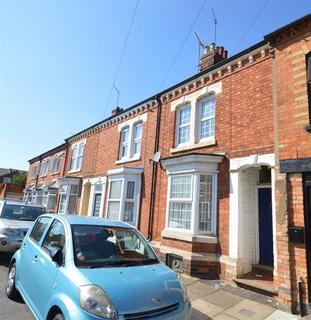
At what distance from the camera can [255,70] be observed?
7938 millimetres

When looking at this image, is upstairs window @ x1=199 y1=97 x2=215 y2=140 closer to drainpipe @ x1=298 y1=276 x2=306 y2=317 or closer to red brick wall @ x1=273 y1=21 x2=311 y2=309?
red brick wall @ x1=273 y1=21 x2=311 y2=309

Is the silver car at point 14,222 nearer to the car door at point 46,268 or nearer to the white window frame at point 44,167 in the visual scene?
the car door at point 46,268

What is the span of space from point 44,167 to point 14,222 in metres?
17.6

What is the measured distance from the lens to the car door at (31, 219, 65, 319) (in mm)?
3429

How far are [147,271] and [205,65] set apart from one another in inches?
363

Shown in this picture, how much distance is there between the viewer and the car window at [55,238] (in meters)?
3.91

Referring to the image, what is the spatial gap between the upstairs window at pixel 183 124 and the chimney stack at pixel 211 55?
1957 mm

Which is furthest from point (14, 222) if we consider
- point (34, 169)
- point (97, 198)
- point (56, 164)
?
point (34, 169)

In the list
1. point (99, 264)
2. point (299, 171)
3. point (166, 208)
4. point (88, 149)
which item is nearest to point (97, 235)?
point (99, 264)

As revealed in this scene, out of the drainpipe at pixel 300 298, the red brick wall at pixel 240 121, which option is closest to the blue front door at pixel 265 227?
the red brick wall at pixel 240 121

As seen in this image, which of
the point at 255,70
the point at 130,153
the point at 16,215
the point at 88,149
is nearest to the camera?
the point at 255,70

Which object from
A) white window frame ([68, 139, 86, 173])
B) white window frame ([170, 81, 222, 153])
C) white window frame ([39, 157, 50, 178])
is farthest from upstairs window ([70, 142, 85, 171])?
white window frame ([170, 81, 222, 153])

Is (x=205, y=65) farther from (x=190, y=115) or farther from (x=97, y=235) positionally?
(x=97, y=235)

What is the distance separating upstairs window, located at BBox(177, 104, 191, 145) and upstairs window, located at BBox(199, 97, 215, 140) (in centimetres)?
61
